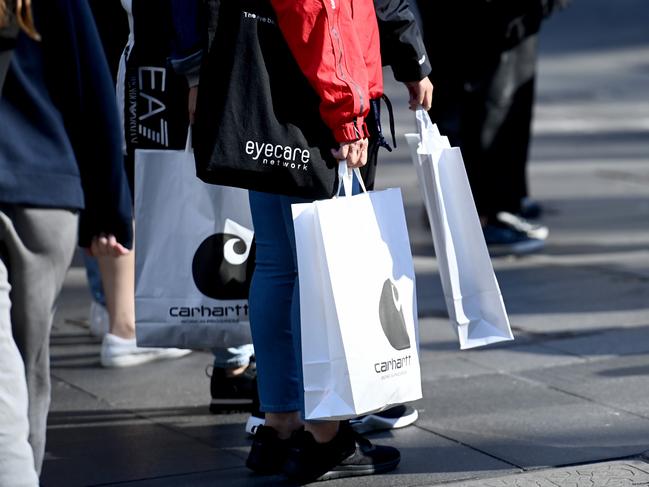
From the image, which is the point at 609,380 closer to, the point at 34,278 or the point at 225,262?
the point at 225,262

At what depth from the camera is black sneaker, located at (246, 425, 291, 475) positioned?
3982 mm

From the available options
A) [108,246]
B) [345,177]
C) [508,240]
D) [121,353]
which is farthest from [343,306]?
[508,240]

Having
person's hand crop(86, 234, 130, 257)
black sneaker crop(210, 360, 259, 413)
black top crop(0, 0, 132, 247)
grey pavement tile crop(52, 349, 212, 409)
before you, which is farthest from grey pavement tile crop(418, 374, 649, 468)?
black top crop(0, 0, 132, 247)

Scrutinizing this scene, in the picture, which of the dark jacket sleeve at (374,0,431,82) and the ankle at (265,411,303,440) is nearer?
the dark jacket sleeve at (374,0,431,82)

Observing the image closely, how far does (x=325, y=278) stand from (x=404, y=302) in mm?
288

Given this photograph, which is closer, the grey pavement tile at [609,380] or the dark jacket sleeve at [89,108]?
the dark jacket sleeve at [89,108]

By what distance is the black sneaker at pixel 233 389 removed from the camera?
15.3 ft

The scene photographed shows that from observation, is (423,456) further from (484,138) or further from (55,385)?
(484,138)

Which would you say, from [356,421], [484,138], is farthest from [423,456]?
[484,138]

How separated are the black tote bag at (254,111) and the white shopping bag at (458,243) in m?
0.49

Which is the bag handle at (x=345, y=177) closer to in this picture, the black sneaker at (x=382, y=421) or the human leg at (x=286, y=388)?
the human leg at (x=286, y=388)

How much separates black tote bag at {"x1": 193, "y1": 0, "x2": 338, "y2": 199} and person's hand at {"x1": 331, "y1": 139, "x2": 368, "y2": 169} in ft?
0.20

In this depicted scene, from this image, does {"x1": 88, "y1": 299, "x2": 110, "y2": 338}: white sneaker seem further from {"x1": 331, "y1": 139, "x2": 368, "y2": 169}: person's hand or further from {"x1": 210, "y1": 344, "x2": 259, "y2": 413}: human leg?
{"x1": 331, "y1": 139, "x2": 368, "y2": 169}: person's hand

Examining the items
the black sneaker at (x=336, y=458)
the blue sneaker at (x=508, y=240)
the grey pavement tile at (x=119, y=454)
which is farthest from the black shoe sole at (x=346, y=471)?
the blue sneaker at (x=508, y=240)
